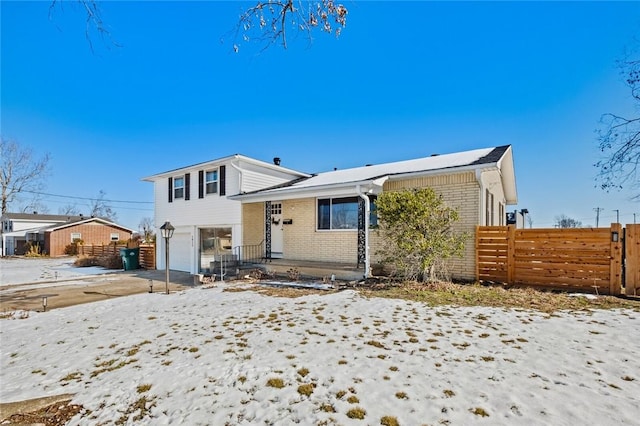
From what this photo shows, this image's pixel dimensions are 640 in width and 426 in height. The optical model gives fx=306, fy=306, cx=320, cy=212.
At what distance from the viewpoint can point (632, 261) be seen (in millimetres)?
7398

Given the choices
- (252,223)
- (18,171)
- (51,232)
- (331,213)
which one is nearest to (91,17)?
(331,213)

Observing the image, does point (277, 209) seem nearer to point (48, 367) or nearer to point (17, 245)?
point (48, 367)

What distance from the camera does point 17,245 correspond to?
3503 centimetres

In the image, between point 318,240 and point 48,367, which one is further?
point 318,240

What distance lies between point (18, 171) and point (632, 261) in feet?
167

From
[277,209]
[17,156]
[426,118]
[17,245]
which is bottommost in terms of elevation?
[17,245]

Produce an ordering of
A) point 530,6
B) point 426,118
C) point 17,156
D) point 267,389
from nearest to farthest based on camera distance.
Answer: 1. point 267,389
2. point 530,6
3. point 426,118
4. point 17,156

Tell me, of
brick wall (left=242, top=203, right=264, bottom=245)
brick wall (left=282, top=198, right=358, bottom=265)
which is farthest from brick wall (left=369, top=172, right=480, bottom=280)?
brick wall (left=242, top=203, right=264, bottom=245)

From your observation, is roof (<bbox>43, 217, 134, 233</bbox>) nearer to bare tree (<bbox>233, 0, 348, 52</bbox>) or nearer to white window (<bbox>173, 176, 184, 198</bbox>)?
white window (<bbox>173, 176, 184, 198</bbox>)

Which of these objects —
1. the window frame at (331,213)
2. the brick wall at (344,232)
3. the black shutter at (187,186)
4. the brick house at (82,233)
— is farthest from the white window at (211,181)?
the brick house at (82,233)

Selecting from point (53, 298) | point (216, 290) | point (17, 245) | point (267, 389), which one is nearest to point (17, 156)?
point (17, 245)

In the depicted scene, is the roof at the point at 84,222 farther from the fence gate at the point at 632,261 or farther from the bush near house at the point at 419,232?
the fence gate at the point at 632,261

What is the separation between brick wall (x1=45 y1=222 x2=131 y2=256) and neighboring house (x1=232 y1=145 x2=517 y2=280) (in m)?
29.0

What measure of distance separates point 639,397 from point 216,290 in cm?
940
